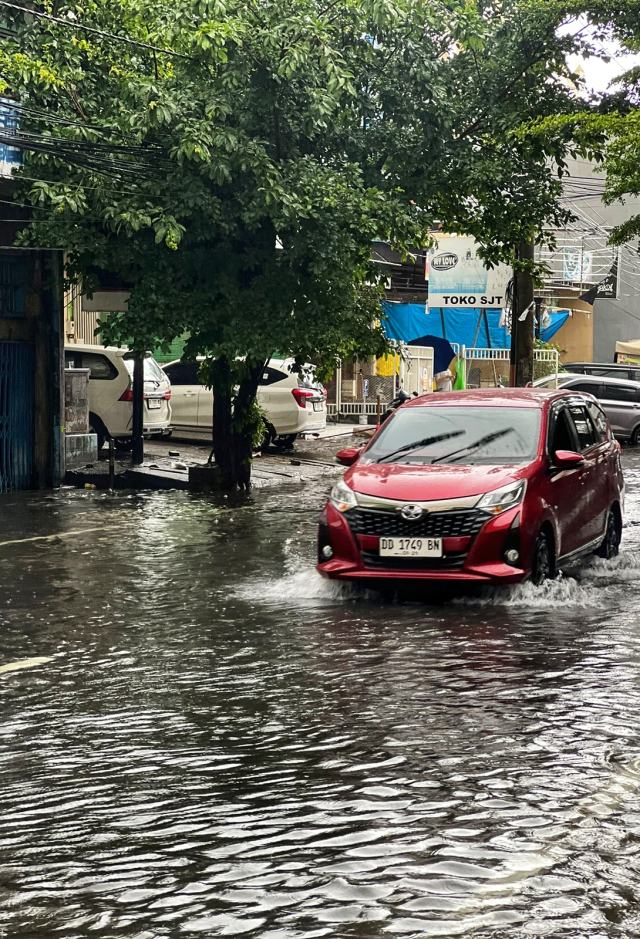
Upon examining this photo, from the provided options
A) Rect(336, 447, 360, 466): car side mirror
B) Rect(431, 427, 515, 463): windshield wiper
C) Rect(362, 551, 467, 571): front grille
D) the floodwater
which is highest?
Rect(431, 427, 515, 463): windshield wiper

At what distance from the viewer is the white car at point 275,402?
26.0m

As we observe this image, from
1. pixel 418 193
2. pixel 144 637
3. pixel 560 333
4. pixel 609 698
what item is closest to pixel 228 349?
pixel 418 193

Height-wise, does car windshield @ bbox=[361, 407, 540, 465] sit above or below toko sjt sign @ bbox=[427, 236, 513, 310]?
below

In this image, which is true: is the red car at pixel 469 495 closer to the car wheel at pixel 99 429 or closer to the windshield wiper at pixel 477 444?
the windshield wiper at pixel 477 444

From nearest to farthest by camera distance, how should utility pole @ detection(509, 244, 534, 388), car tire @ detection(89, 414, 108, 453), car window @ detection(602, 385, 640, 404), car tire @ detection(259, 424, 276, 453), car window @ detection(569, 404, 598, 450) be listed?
car window @ detection(569, 404, 598, 450)
car tire @ detection(89, 414, 108, 453)
utility pole @ detection(509, 244, 534, 388)
car tire @ detection(259, 424, 276, 453)
car window @ detection(602, 385, 640, 404)

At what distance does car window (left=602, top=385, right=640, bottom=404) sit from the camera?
3309 centimetres

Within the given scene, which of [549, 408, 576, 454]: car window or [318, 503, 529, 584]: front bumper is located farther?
[549, 408, 576, 454]: car window

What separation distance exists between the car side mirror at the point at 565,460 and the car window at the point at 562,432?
39cm

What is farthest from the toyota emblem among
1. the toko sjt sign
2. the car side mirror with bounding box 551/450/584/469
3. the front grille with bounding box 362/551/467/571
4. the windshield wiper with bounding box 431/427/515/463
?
the toko sjt sign

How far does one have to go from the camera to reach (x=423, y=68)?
58.7 feet

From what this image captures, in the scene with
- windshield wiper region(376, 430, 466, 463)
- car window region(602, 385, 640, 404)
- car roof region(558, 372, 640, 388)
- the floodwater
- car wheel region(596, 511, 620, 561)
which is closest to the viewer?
the floodwater

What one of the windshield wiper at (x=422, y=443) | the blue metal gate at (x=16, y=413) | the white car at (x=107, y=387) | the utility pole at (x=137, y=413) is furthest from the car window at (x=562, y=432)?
the white car at (x=107, y=387)

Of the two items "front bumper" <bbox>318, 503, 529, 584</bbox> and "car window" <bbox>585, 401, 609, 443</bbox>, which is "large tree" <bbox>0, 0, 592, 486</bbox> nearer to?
"car window" <bbox>585, 401, 609, 443</bbox>

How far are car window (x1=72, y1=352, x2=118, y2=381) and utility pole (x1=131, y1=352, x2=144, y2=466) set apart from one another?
103 centimetres
